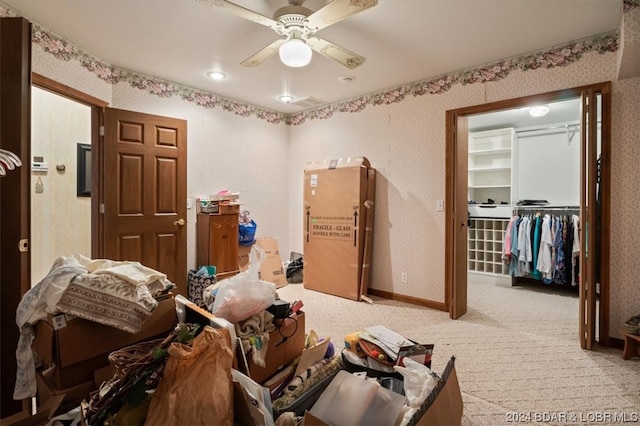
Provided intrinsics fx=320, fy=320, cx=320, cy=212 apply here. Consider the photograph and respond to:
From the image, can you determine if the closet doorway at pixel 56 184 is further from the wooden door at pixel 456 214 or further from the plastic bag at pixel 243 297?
the wooden door at pixel 456 214

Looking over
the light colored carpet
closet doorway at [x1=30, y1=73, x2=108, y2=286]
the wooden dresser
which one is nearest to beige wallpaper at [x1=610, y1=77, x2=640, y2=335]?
the light colored carpet

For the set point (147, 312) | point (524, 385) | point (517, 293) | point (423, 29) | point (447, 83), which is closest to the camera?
point (147, 312)

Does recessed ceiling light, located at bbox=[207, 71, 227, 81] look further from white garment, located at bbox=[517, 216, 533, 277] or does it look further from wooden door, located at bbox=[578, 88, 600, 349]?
white garment, located at bbox=[517, 216, 533, 277]

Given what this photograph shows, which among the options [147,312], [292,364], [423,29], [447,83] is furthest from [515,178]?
[147,312]

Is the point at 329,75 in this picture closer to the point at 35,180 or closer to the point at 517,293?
the point at 35,180

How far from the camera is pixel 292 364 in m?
1.85

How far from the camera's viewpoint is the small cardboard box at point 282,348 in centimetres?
167

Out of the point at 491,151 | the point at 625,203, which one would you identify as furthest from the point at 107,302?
the point at 491,151

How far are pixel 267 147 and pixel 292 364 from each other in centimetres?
364

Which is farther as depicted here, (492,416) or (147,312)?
(492,416)

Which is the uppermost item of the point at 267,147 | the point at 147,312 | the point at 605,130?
the point at 267,147

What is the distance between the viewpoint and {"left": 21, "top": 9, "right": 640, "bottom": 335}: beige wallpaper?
2607 mm

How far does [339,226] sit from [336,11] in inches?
102

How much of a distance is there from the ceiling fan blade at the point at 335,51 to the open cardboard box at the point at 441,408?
213cm
